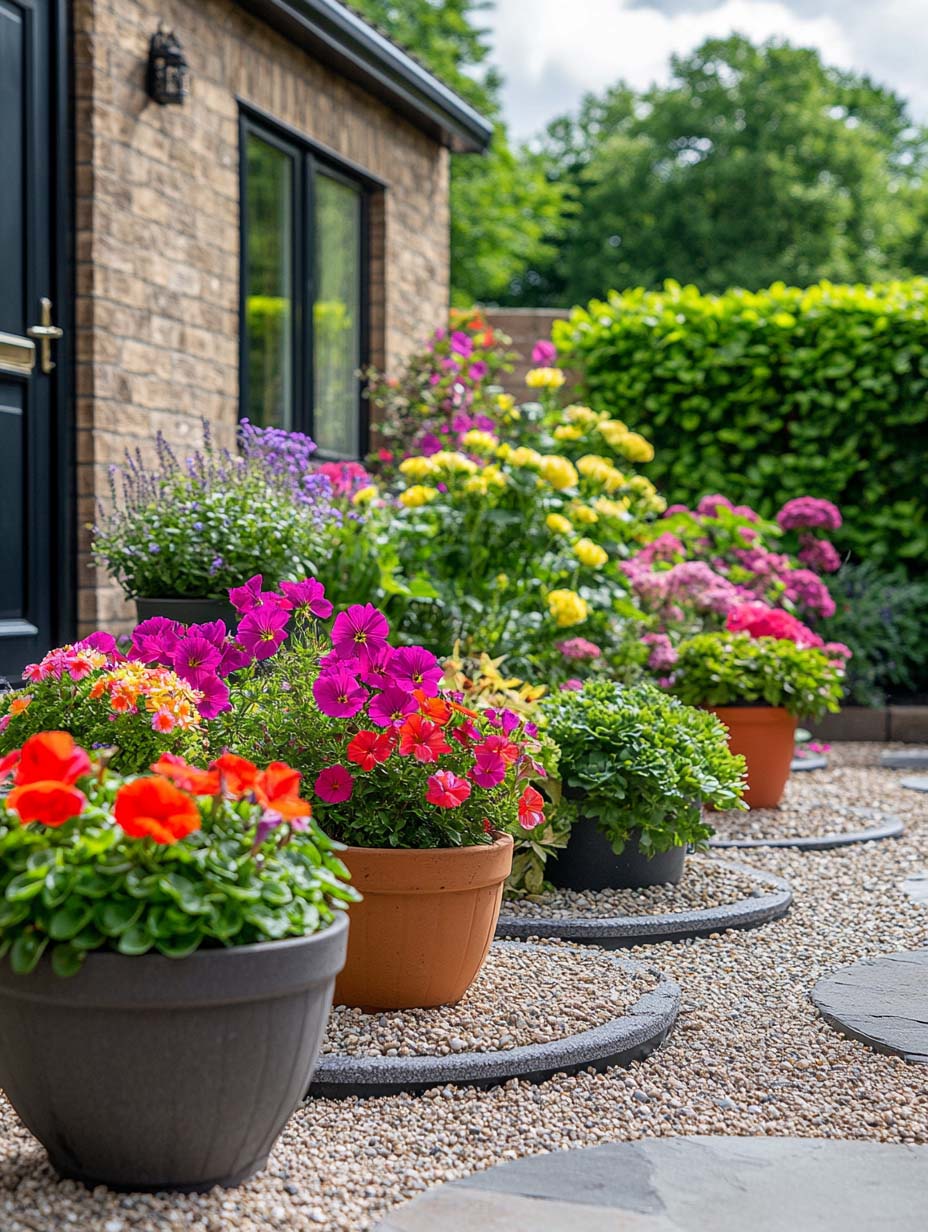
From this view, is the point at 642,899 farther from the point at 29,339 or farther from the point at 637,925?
the point at 29,339

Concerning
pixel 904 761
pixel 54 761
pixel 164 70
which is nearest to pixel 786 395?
pixel 904 761

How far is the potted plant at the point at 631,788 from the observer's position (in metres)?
3.48

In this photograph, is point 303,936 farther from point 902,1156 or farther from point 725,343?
point 725,343

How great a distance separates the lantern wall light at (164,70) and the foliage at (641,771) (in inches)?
119

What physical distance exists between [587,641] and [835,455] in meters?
3.22

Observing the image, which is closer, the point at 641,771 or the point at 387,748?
the point at 387,748

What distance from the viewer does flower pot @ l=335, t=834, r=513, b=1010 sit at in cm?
252

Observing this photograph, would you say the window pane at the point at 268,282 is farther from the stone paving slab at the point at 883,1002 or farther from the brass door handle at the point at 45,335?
the stone paving slab at the point at 883,1002

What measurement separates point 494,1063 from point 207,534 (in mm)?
2264

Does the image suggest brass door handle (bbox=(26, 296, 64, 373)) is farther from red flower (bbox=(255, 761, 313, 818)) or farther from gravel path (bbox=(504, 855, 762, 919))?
red flower (bbox=(255, 761, 313, 818))

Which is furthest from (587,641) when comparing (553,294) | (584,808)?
(553,294)

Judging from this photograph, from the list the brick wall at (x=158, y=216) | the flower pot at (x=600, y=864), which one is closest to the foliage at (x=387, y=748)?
the flower pot at (x=600, y=864)

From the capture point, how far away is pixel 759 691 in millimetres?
4902

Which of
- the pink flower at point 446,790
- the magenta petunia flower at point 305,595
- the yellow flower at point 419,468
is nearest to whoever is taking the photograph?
the pink flower at point 446,790
